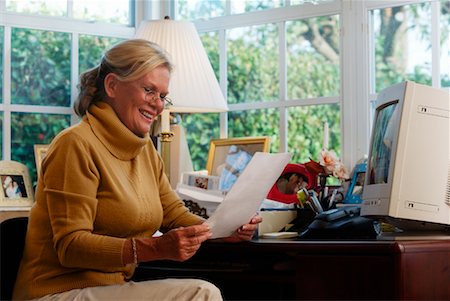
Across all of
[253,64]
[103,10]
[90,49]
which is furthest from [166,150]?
[103,10]

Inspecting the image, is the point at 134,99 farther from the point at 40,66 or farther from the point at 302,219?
the point at 40,66

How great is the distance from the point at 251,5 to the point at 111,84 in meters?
1.11

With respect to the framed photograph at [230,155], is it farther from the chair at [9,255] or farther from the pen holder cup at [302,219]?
the chair at [9,255]

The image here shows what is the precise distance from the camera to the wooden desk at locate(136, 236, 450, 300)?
6.00 feet

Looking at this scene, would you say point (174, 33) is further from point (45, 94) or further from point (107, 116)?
point (107, 116)

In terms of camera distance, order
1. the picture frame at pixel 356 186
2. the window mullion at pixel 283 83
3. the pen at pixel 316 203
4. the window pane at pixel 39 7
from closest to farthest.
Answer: the pen at pixel 316 203 < the picture frame at pixel 356 186 < the window mullion at pixel 283 83 < the window pane at pixel 39 7

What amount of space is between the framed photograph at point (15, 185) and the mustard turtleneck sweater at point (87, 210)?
3.07 feet

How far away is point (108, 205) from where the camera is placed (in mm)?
1940

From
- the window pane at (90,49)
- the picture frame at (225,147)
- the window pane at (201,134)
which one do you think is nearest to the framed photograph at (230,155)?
the picture frame at (225,147)

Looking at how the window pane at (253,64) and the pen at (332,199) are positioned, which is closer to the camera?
the pen at (332,199)

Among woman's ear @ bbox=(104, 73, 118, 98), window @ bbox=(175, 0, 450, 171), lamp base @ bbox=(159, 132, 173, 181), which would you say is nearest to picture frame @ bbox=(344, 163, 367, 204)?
window @ bbox=(175, 0, 450, 171)

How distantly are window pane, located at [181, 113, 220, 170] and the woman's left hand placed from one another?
0.98m

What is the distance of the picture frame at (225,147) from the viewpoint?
9.50 feet

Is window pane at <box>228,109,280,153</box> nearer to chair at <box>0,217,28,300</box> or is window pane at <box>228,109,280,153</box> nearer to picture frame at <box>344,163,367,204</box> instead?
picture frame at <box>344,163,367,204</box>
